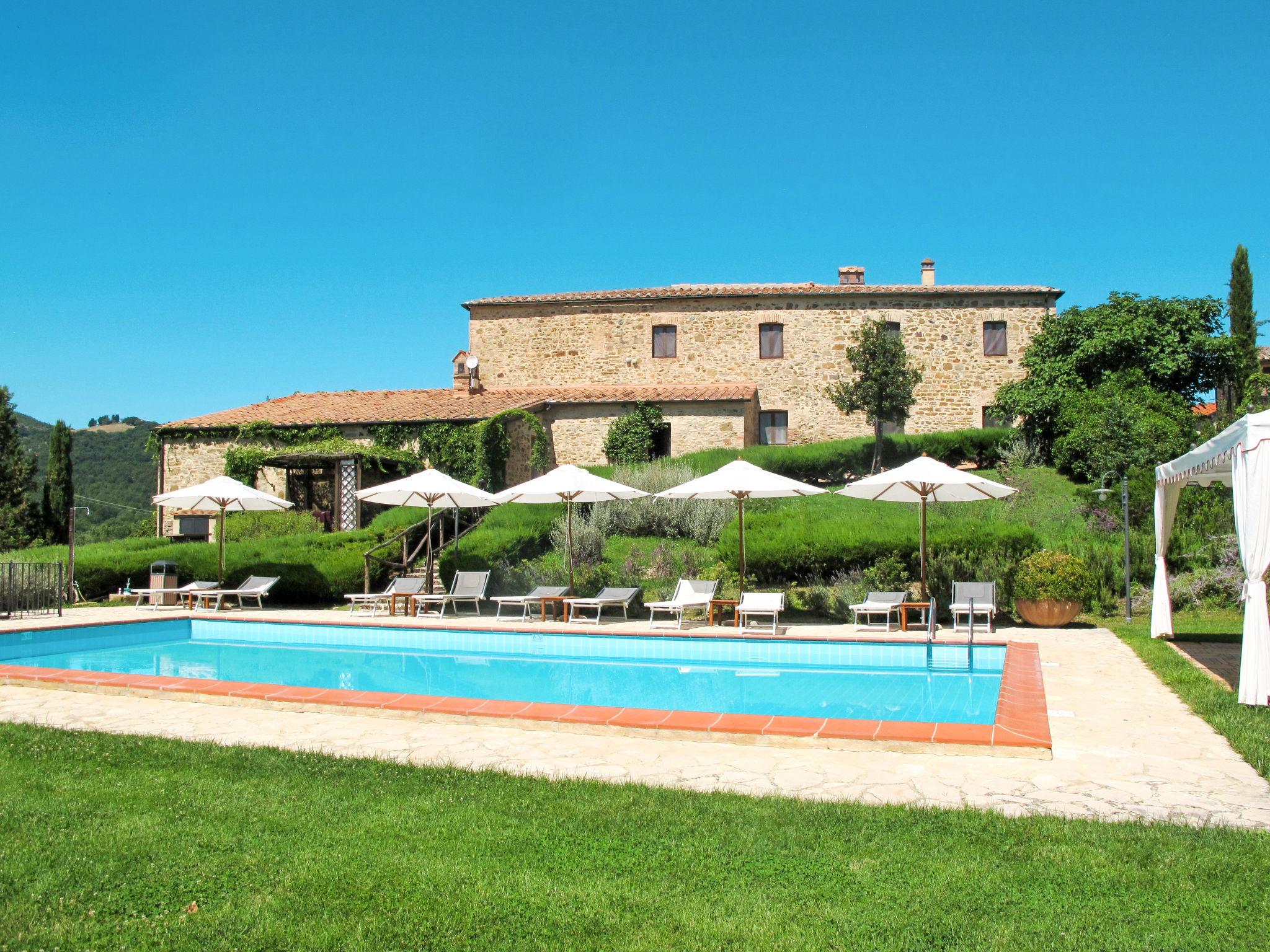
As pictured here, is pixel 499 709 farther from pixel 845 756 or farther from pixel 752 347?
pixel 752 347

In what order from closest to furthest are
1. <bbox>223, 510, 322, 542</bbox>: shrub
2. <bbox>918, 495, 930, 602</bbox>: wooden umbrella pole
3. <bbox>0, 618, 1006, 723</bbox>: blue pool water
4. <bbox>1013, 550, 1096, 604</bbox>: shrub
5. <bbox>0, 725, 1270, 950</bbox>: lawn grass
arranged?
1. <bbox>0, 725, 1270, 950</bbox>: lawn grass
2. <bbox>0, 618, 1006, 723</bbox>: blue pool water
3. <bbox>1013, 550, 1096, 604</bbox>: shrub
4. <bbox>918, 495, 930, 602</bbox>: wooden umbrella pole
5. <bbox>223, 510, 322, 542</bbox>: shrub

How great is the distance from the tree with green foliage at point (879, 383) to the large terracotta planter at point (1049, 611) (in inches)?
461

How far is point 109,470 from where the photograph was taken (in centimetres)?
4238

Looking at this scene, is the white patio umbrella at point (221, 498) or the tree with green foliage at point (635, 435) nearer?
the white patio umbrella at point (221, 498)

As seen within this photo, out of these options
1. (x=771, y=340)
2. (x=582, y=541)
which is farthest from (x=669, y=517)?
(x=771, y=340)

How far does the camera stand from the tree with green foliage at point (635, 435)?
23.4m

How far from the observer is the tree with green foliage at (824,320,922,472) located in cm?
2342

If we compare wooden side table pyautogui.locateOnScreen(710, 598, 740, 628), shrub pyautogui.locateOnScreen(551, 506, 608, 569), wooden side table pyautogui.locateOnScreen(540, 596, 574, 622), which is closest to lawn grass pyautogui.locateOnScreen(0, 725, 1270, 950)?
wooden side table pyautogui.locateOnScreen(710, 598, 740, 628)

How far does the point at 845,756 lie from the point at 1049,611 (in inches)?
300

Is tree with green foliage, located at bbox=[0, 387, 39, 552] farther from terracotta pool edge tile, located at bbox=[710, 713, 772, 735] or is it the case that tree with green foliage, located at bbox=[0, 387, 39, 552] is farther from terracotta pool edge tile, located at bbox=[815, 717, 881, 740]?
terracotta pool edge tile, located at bbox=[815, 717, 881, 740]

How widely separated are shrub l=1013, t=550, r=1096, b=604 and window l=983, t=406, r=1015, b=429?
12701 mm

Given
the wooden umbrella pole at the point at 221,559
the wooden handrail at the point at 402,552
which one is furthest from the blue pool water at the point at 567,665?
the wooden handrail at the point at 402,552

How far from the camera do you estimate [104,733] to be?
5.88 metres

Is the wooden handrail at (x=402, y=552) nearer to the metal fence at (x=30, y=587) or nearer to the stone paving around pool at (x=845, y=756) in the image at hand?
the metal fence at (x=30, y=587)
